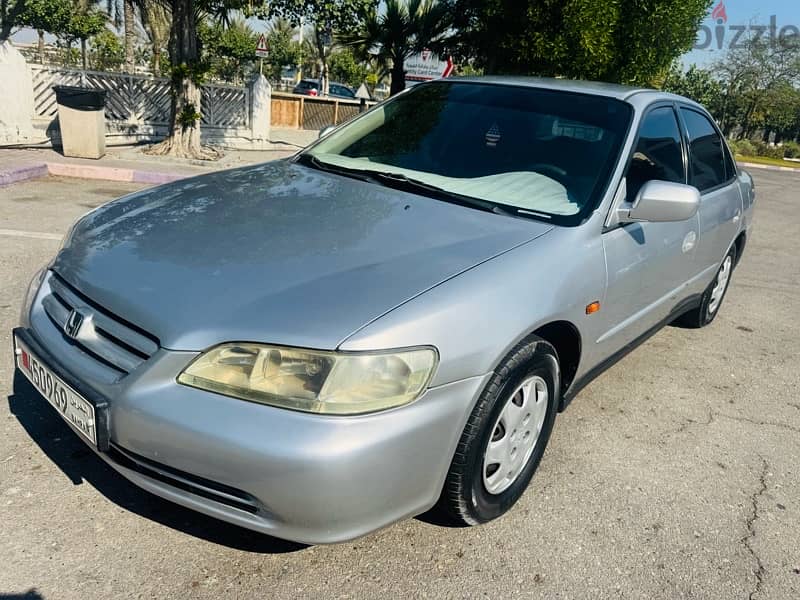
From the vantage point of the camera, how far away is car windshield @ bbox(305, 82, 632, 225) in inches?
116

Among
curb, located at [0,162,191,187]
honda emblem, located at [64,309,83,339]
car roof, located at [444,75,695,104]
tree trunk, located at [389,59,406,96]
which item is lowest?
curb, located at [0,162,191,187]

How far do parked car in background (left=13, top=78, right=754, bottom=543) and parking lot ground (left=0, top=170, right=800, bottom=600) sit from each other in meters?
0.23

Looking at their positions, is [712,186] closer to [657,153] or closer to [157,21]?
[657,153]

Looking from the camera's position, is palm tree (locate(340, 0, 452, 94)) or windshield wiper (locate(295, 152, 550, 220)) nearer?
windshield wiper (locate(295, 152, 550, 220))

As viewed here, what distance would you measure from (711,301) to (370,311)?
378 cm

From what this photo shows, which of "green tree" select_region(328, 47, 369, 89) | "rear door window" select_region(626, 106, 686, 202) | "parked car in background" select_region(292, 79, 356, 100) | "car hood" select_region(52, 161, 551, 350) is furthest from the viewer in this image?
"green tree" select_region(328, 47, 369, 89)

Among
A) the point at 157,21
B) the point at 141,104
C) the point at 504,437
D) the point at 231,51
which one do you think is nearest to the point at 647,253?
the point at 504,437

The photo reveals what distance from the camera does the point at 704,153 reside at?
13.6 feet

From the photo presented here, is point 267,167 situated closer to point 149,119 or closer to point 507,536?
point 507,536

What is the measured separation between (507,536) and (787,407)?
2.27m

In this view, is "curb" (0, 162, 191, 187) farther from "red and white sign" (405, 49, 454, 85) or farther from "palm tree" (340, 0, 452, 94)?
"red and white sign" (405, 49, 454, 85)

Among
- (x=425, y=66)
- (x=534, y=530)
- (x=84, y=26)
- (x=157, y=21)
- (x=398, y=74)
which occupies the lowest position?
(x=534, y=530)

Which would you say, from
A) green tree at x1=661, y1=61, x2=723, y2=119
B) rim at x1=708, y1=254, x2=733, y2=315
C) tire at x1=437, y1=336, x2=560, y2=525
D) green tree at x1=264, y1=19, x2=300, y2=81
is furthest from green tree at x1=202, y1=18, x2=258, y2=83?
tire at x1=437, y1=336, x2=560, y2=525

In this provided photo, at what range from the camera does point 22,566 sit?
208cm
